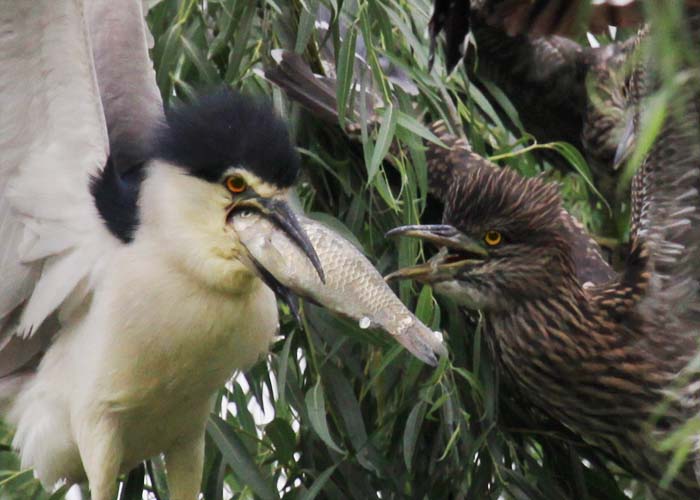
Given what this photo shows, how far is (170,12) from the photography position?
293cm

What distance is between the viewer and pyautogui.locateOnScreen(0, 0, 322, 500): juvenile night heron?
223 cm

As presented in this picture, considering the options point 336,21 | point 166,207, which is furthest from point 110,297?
point 336,21

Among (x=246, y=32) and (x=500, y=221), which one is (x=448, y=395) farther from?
(x=246, y=32)

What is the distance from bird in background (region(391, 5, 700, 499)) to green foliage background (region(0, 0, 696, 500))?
7 cm

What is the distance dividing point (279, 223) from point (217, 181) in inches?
5.3

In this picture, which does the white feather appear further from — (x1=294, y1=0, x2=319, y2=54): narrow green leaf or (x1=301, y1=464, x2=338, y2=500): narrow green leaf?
(x1=301, y1=464, x2=338, y2=500): narrow green leaf

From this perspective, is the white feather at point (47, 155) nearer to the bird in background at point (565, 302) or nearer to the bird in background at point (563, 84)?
the bird in background at point (565, 302)

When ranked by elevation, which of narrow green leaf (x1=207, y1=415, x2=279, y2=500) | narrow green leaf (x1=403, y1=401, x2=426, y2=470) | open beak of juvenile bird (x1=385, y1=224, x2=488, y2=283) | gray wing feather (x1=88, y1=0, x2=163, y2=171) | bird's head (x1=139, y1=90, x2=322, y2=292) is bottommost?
narrow green leaf (x1=207, y1=415, x2=279, y2=500)

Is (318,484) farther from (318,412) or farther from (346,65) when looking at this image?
(346,65)

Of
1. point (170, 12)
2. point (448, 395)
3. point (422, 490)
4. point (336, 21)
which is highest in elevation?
point (336, 21)

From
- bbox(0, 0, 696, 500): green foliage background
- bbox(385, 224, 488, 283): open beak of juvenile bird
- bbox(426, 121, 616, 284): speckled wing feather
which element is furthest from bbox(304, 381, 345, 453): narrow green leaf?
bbox(426, 121, 616, 284): speckled wing feather

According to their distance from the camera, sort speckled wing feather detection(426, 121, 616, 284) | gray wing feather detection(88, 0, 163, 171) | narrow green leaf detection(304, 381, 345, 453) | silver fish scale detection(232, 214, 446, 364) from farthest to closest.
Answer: speckled wing feather detection(426, 121, 616, 284) → gray wing feather detection(88, 0, 163, 171) → narrow green leaf detection(304, 381, 345, 453) → silver fish scale detection(232, 214, 446, 364)

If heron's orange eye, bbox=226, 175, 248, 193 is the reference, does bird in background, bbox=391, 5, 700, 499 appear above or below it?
below

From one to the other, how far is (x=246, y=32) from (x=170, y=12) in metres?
0.29
